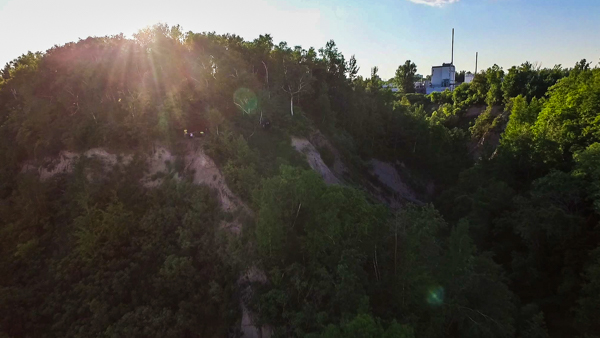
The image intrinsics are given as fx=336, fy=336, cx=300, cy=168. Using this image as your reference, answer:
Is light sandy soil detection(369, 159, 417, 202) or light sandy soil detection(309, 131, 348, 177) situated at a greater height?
light sandy soil detection(309, 131, 348, 177)

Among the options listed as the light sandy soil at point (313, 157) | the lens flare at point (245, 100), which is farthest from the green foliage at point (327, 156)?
the lens flare at point (245, 100)

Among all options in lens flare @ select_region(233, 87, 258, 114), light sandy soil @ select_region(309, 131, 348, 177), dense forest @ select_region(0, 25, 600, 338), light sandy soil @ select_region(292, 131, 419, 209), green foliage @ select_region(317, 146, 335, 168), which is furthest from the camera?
light sandy soil @ select_region(309, 131, 348, 177)

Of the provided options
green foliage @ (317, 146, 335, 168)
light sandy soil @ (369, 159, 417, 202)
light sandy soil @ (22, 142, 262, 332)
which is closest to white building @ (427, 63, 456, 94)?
light sandy soil @ (369, 159, 417, 202)

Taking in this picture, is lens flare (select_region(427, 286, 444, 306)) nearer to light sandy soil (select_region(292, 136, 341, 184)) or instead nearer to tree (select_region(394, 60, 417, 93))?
light sandy soil (select_region(292, 136, 341, 184))

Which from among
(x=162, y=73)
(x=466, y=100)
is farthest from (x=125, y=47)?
(x=466, y=100)

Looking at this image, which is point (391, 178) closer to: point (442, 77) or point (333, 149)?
point (333, 149)
